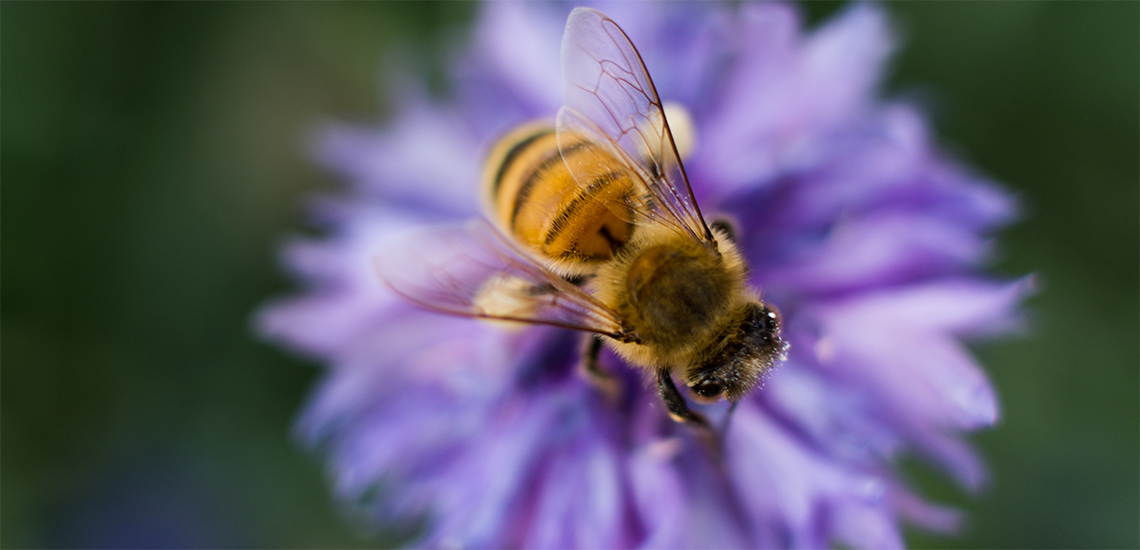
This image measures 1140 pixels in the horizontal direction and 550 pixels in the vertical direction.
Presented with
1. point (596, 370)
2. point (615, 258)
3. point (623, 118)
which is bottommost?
point (596, 370)

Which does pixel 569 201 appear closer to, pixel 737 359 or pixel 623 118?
pixel 623 118

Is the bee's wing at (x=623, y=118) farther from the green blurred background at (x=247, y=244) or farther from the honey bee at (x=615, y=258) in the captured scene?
the green blurred background at (x=247, y=244)

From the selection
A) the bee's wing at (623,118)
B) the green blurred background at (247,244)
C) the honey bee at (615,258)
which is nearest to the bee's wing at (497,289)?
the honey bee at (615,258)

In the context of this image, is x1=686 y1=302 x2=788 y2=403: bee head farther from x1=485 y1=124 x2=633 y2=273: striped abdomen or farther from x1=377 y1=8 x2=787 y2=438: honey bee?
x1=485 y1=124 x2=633 y2=273: striped abdomen

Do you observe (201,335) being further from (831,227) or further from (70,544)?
(831,227)

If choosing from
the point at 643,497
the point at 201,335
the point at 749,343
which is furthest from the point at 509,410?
the point at 201,335

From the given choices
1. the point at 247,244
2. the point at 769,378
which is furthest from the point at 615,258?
→ the point at 247,244
